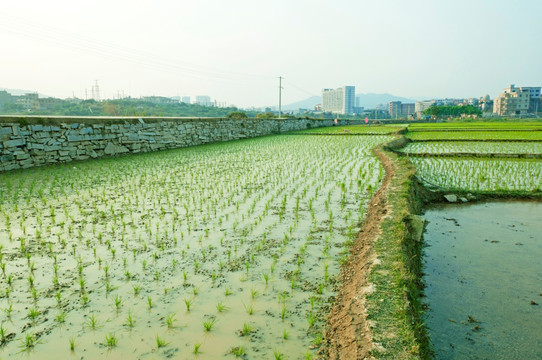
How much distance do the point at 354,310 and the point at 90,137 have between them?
10.2 m

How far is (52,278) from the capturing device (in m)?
3.04

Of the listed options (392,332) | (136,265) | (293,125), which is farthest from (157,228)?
(293,125)

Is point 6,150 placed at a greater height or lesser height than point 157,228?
greater

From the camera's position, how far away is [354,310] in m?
2.45

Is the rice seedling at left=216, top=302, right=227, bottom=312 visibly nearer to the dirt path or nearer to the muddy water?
the dirt path

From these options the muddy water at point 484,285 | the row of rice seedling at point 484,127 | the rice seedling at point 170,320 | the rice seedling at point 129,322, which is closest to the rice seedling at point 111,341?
the rice seedling at point 129,322

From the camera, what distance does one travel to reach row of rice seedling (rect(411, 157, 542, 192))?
7047 mm

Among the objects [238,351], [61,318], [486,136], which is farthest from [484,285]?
[486,136]

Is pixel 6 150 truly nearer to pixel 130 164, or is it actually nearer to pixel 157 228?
pixel 130 164

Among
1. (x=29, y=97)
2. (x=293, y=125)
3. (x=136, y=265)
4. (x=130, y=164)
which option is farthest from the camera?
(x=29, y=97)

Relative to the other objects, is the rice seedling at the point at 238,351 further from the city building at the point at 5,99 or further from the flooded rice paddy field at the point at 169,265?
the city building at the point at 5,99

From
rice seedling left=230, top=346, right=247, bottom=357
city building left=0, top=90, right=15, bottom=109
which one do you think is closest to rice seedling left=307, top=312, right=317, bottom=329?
rice seedling left=230, top=346, right=247, bottom=357

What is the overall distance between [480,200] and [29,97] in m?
36.2

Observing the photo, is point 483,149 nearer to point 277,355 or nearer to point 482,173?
point 482,173
